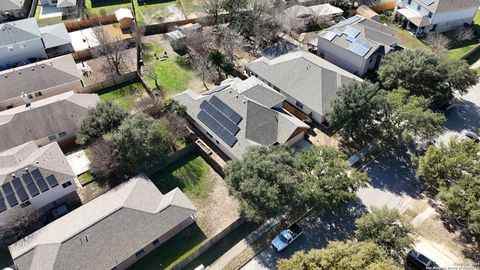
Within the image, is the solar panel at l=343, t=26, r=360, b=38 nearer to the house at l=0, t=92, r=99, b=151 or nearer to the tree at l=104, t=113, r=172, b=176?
the tree at l=104, t=113, r=172, b=176

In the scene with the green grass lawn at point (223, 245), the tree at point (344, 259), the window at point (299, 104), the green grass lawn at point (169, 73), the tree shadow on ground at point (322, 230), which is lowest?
the green grass lawn at point (223, 245)

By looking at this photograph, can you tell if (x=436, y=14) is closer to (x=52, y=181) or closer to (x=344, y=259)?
(x=344, y=259)

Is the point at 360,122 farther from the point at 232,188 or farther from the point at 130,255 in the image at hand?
the point at 130,255

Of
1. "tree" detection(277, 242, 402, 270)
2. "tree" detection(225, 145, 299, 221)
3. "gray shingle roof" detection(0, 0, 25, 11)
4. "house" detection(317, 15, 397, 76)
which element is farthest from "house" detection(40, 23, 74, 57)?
"tree" detection(277, 242, 402, 270)

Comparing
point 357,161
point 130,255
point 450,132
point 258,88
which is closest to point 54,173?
point 130,255

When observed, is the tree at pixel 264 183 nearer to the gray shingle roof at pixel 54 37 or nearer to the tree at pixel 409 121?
the tree at pixel 409 121

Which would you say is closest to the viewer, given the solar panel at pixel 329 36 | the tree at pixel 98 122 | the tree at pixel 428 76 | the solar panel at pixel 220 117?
the tree at pixel 98 122

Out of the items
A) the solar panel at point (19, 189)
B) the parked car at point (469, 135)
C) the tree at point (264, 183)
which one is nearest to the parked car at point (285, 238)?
the tree at point (264, 183)
